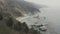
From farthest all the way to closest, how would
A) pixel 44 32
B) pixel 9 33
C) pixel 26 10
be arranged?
pixel 26 10
pixel 44 32
pixel 9 33

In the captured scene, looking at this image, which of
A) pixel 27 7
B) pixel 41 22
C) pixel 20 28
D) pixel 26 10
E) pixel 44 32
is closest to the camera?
pixel 20 28

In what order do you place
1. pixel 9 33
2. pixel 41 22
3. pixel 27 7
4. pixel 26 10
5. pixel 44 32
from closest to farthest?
pixel 9 33 < pixel 44 32 < pixel 41 22 < pixel 26 10 < pixel 27 7

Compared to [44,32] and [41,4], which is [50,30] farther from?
[41,4]

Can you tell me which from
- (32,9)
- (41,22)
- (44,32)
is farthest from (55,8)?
(44,32)

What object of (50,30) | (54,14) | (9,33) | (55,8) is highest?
(55,8)

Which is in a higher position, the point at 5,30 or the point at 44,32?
the point at 44,32

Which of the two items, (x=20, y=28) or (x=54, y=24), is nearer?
(x=20, y=28)

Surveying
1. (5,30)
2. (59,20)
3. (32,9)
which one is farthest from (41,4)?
(5,30)

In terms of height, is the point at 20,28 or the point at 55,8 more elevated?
the point at 55,8

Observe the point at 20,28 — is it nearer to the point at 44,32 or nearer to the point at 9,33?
the point at 9,33
